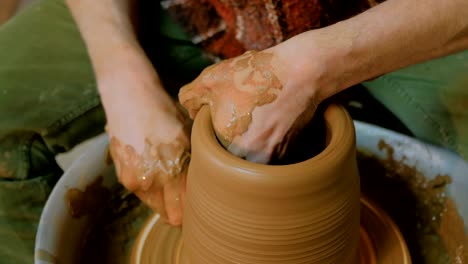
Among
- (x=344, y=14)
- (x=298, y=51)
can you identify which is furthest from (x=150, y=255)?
(x=344, y=14)

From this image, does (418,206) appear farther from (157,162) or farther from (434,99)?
(157,162)

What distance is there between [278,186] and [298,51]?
0.22 m

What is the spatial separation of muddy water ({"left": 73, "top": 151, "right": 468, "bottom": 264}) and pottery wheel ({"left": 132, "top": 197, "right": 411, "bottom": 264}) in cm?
9

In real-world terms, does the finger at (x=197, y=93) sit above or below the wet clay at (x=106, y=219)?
above

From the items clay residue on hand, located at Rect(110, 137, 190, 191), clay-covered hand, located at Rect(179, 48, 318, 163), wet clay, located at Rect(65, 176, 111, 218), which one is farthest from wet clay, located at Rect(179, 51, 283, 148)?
wet clay, located at Rect(65, 176, 111, 218)

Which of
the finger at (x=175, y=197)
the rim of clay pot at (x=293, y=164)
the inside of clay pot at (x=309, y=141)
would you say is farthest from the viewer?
the finger at (x=175, y=197)

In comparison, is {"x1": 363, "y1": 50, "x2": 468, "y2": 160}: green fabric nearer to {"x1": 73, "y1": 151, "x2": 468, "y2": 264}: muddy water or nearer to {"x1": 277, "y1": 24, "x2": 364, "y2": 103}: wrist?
{"x1": 73, "y1": 151, "x2": 468, "y2": 264}: muddy water

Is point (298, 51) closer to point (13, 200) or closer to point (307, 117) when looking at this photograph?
point (307, 117)

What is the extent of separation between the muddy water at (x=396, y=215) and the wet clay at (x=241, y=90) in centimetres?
46

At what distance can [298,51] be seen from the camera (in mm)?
839

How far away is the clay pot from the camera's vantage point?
78 cm

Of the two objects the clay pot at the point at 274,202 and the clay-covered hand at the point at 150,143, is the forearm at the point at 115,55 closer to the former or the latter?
the clay-covered hand at the point at 150,143

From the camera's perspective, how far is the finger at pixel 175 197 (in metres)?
1.00

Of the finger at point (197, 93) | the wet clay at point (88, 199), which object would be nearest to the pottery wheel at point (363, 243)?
the wet clay at point (88, 199)
